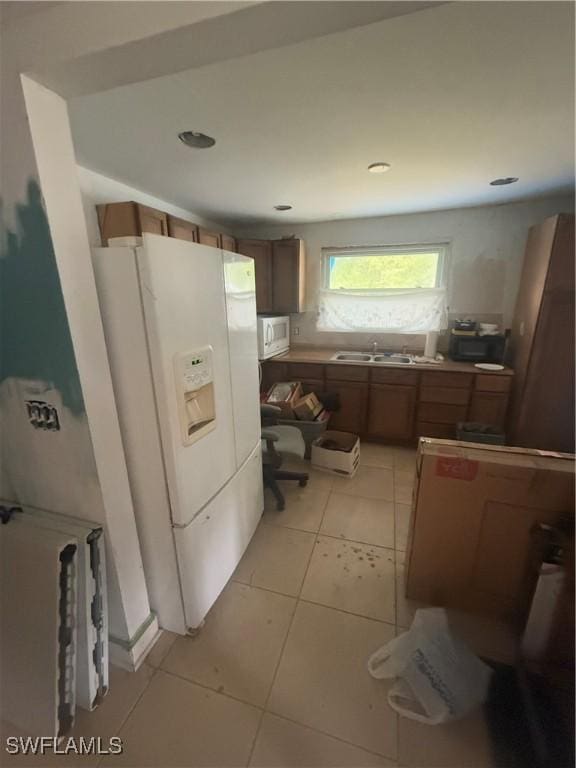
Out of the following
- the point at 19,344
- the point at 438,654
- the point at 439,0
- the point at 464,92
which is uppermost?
the point at 464,92

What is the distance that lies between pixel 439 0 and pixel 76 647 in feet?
6.58

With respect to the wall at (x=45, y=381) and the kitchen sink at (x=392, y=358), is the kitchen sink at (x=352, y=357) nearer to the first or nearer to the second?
the kitchen sink at (x=392, y=358)

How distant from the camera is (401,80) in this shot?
1.17 meters

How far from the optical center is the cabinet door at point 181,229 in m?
2.40

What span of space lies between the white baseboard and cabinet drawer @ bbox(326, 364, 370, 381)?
2.31 meters

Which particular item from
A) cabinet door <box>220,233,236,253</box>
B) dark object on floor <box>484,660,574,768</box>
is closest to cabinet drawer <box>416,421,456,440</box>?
dark object on floor <box>484,660,574,768</box>

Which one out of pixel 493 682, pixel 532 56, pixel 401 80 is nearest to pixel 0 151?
pixel 401 80

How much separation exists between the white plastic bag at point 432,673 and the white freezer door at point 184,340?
99 cm

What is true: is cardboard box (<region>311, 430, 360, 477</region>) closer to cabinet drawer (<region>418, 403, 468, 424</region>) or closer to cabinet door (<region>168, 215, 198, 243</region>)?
cabinet drawer (<region>418, 403, 468, 424</region>)

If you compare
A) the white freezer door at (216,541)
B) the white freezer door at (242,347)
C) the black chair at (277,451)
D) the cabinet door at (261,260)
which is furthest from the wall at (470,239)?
the white freezer door at (216,541)

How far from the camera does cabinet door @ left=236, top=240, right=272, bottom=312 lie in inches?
129

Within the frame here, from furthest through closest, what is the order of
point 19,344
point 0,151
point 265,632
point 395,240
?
point 395,240, point 265,632, point 19,344, point 0,151

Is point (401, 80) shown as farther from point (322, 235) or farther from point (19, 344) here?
point (322, 235)

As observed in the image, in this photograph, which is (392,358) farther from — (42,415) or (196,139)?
(42,415)
